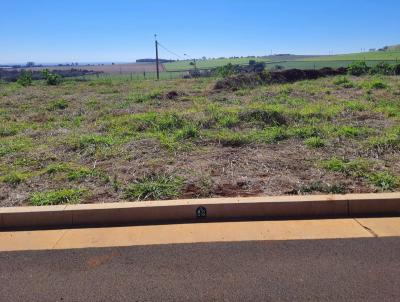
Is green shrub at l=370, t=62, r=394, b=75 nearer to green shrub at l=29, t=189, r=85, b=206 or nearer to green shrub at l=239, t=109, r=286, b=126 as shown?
green shrub at l=239, t=109, r=286, b=126

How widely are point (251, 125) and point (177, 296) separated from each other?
589 centimetres

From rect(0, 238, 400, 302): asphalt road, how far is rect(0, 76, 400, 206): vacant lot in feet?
3.90

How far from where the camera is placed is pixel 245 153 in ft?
21.8

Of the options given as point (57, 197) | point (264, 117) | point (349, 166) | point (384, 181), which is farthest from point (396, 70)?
point (57, 197)

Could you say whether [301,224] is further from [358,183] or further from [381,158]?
[381,158]

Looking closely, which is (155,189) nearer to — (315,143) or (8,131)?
(315,143)

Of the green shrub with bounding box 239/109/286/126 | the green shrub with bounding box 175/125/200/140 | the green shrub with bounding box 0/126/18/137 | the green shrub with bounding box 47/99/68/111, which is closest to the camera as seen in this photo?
the green shrub with bounding box 175/125/200/140

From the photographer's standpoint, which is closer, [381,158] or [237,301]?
[237,301]

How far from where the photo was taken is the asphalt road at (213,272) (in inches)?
122

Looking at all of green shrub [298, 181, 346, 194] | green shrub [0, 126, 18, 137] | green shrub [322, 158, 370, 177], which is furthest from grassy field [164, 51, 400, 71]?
green shrub [298, 181, 346, 194]

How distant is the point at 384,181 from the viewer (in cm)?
509

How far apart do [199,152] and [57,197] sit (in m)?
2.52

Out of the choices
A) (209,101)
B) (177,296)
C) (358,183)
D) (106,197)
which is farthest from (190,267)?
(209,101)

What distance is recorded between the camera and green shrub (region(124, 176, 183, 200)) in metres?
4.95
